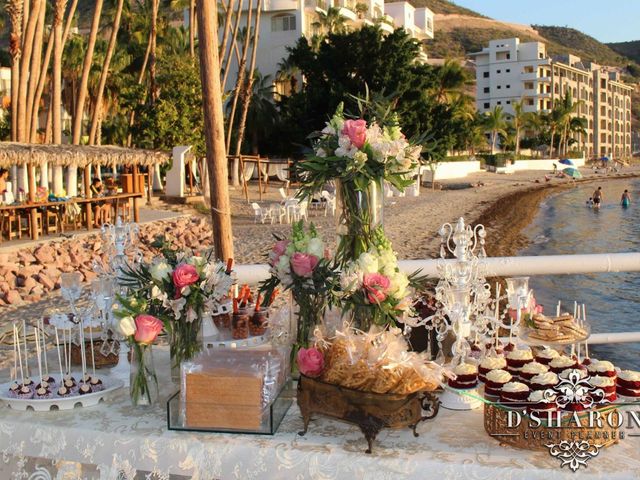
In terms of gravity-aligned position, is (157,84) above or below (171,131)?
above

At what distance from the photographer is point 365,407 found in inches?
106

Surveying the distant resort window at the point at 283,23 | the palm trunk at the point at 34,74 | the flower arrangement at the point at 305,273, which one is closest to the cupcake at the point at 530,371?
the flower arrangement at the point at 305,273

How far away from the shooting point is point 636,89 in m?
143

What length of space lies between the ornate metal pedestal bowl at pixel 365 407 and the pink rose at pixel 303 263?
1.55ft

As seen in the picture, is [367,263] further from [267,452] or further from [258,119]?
[258,119]

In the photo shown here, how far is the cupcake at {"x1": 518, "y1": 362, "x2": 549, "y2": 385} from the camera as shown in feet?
9.31

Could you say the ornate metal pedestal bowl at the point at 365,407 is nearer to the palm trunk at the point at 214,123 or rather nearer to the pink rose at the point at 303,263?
the pink rose at the point at 303,263

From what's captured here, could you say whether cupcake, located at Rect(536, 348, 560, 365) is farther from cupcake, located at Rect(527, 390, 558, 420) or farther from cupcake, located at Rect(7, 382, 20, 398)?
cupcake, located at Rect(7, 382, 20, 398)

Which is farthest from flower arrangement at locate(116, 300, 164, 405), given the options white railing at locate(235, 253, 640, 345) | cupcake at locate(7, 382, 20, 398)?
white railing at locate(235, 253, 640, 345)

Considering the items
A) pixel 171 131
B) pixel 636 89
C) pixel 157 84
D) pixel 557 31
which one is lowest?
pixel 171 131

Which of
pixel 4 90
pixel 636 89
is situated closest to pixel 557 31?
pixel 636 89

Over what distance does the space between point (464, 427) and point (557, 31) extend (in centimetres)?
18715

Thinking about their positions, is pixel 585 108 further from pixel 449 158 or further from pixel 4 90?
pixel 4 90

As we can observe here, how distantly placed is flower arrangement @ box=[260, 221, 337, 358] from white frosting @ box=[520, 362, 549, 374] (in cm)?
81
